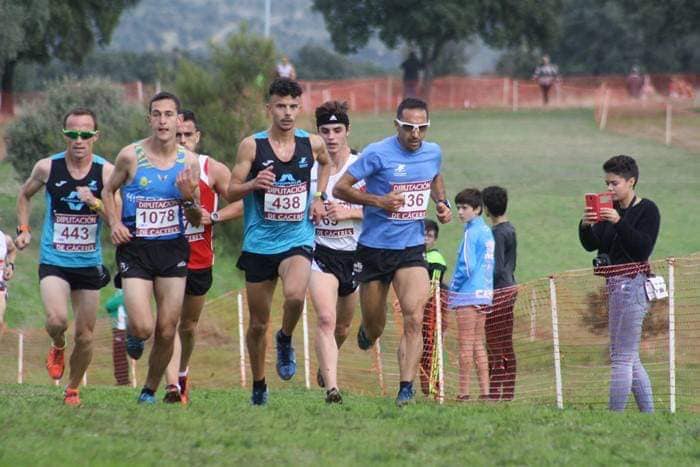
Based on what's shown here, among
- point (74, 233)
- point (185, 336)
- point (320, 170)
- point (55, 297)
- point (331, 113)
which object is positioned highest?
point (331, 113)

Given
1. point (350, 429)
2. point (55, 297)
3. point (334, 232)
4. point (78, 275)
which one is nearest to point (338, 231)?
point (334, 232)

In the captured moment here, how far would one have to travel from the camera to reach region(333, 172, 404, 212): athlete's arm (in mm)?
11609

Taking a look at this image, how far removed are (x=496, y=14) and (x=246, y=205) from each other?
197 feet

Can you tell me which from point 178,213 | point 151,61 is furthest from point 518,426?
point 151,61

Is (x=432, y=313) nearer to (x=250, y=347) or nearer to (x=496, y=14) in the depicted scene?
(x=250, y=347)

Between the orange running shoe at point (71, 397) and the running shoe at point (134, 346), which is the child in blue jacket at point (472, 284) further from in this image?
the orange running shoe at point (71, 397)

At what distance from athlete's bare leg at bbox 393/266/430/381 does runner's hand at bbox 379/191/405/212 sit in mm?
573

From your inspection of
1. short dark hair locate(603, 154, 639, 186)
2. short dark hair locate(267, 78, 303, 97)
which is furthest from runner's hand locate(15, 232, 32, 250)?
short dark hair locate(603, 154, 639, 186)

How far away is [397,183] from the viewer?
38.8 ft

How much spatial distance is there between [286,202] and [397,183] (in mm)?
968

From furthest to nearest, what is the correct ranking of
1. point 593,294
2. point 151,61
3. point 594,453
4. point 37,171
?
point 151,61 → point 593,294 → point 37,171 → point 594,453

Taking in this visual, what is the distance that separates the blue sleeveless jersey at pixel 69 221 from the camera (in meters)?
11.8

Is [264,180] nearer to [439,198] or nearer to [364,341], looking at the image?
[439,198]

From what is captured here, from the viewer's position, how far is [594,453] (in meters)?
9.47
